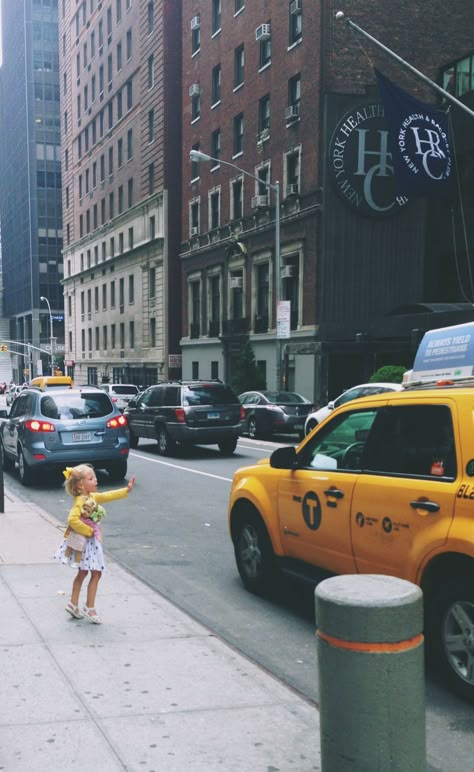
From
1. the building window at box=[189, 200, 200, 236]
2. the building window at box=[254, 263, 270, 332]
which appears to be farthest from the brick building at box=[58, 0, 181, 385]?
the building window at box=[254, 263, 270, 332]

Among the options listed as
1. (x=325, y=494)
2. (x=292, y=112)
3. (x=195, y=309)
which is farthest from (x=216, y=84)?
(x=325, y=494)

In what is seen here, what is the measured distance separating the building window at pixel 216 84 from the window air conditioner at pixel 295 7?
9117 mm

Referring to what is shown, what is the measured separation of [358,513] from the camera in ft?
18.0

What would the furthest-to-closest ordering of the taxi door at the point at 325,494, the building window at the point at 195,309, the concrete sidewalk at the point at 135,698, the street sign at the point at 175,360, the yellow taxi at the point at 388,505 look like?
the street sign at the point at 175,360
the building window at the point at 195,309
the taxi door at the point at 325,494
the yellow taxi at the point at 388,505
the concrete sidewalk at the point at 135,698

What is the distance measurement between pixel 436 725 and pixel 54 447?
1007cm

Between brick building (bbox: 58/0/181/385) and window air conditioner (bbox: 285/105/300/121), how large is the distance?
56.1ft

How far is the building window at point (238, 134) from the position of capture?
4009cm

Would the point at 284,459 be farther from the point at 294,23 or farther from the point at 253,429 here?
the point at 294,23

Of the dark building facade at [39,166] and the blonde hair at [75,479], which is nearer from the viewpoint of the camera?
the blonde hair at [75,479]

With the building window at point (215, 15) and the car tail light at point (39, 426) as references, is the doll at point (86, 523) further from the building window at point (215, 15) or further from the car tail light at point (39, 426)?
the building window at point (215, 15)

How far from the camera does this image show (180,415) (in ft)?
61.3

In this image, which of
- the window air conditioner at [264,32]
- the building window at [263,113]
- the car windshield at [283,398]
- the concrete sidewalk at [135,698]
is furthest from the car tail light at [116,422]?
the window air conditioner at [264,32]

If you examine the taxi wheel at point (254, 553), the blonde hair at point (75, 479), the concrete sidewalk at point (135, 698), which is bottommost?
the concrete sidewalk at point (135, 698)

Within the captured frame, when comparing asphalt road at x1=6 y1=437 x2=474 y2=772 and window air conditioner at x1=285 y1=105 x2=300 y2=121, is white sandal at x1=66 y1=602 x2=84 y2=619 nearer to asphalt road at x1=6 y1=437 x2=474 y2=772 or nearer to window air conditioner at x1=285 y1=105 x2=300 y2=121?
asphalt road at x1=6 y1=437 x2=474 y2=772
